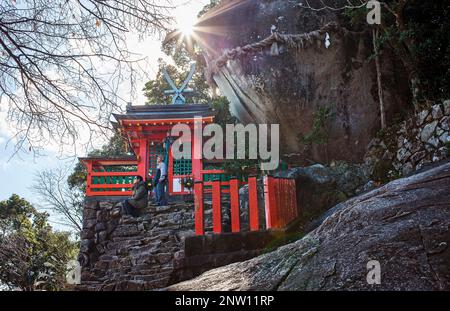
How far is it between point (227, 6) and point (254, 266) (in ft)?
48.1

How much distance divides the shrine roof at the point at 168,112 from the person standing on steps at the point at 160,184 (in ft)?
5.01

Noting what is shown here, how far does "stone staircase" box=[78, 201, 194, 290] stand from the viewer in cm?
921

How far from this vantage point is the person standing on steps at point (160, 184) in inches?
463

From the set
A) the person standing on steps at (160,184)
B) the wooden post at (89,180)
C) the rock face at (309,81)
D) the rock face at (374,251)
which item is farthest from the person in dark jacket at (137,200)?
the rock face at (374,251)

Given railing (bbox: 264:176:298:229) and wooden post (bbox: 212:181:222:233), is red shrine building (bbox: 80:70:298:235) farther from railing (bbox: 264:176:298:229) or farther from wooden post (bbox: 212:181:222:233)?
wooden post (bbox: 212:181:222:233)

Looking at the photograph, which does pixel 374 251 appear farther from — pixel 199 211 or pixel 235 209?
pixel 199 211

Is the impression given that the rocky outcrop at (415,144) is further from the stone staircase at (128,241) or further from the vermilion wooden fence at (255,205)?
the stone staircase at (128,241)

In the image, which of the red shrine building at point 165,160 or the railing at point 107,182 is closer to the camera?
the red shrine building at point 165,160

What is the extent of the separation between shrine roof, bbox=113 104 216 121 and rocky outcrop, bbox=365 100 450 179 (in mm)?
5517

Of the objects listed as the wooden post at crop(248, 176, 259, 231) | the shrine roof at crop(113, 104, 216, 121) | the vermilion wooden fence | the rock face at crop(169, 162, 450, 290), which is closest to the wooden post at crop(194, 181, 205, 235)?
the vermilion wooden fence

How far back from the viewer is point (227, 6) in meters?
15.9

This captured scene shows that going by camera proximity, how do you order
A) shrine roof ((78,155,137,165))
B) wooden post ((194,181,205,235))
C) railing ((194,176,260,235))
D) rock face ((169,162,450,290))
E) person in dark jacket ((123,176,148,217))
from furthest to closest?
1. shrine roof ((78,155,137,165))
2. person in dark jacket ((123,176,148,217))
3. wooden post ((194,181,205,235))
4. railing ((194,176,260,235))
5. rock face ((169,162,450,290))

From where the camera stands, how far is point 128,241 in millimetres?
10805
